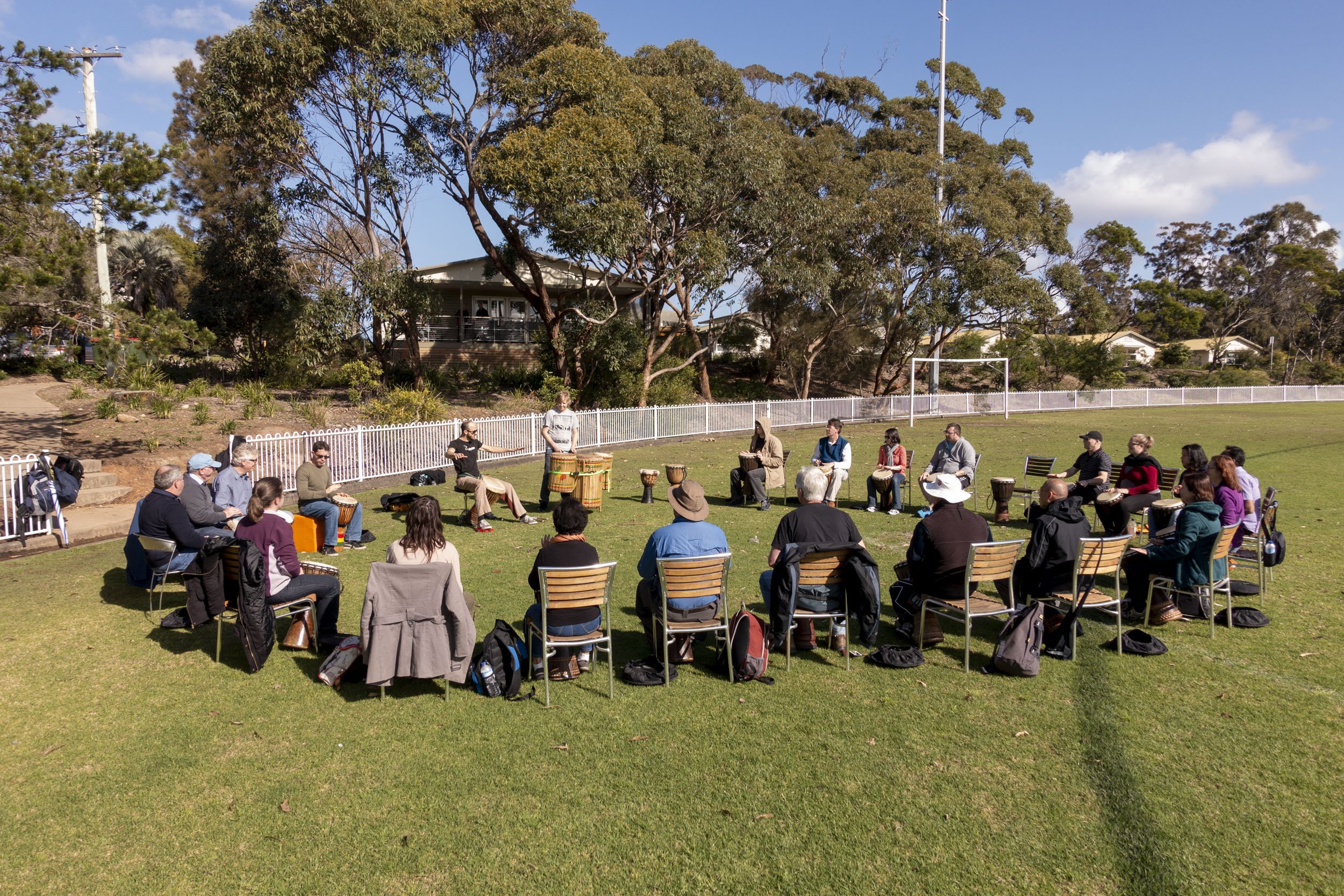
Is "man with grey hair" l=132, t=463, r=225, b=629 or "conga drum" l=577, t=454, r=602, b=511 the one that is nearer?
"man with grey hair" l=132, t=463, r=225, b=629

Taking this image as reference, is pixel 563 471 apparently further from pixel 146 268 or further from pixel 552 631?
pixel 146 268

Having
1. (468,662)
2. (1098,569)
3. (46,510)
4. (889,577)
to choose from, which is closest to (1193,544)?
(1098,569)

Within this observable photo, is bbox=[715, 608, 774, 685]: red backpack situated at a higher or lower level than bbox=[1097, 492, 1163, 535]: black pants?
lower

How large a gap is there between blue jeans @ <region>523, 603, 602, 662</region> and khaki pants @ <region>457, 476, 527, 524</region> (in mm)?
5109

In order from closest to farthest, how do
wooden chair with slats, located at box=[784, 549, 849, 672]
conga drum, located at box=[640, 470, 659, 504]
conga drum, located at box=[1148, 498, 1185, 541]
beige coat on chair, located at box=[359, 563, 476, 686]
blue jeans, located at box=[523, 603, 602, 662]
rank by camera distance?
beige coat on chair, located at box=[359, 563, 476, 686] → blue jeans, located at box=[523, 603, 602, 662] → wooden chair with slats, located at box=[784, 549, 849, 672] → conga drum, located at box=[1148, 498, 1185, 541] → conga drum, located at box=[640, 470, 659, 504]

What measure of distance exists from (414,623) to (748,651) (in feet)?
7.24

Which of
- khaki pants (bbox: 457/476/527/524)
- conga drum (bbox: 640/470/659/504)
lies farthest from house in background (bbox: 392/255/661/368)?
khaki pants (bbox: 457/476/527/524)

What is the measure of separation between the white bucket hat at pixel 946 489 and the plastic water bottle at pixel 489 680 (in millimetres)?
3978

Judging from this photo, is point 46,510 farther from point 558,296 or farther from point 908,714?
point 558,296

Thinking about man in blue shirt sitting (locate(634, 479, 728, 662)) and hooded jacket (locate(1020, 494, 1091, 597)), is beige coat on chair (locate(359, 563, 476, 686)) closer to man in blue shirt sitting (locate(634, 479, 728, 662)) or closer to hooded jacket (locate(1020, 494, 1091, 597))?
man in blue shirt sitting (locate(634, 479, 728, 662))

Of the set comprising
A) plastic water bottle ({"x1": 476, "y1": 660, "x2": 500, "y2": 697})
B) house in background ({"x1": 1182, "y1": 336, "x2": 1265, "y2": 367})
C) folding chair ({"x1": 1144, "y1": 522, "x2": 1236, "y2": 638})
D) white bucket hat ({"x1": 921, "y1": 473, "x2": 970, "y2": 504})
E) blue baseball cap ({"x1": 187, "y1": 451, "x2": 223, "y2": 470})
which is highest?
house in background ({"x1": 1182, "y1": 336, "x2": 1265, "y2": 367})

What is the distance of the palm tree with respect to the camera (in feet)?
108

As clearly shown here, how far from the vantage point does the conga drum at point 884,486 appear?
11727mm

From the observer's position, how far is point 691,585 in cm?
534
